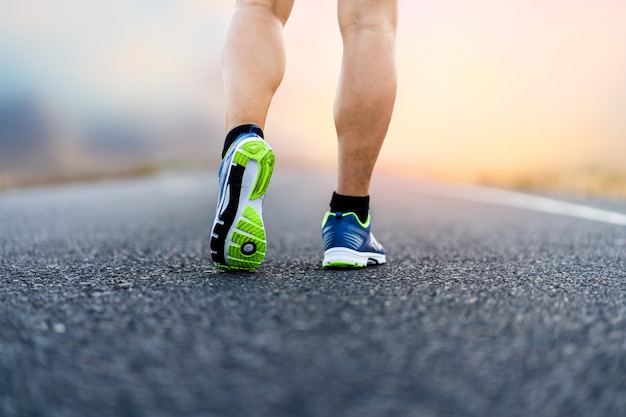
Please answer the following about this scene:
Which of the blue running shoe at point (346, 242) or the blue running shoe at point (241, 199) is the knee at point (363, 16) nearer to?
the blue running shoe at point (241, 199)

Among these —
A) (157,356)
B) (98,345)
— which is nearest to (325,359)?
(157,356)

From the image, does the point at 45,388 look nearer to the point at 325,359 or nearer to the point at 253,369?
the point at 253,369

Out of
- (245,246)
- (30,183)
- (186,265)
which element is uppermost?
(245,246)

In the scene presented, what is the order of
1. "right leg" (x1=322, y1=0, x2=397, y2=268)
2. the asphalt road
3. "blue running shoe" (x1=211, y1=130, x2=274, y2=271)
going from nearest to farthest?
1. the asphalt road
2. "blue running shoe" (x1=211, y1=130, x2=274, y2=271)
3. "right leg" (x1=322, y1=0, x2=397, y2=268)

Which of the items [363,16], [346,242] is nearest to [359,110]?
[363,16]

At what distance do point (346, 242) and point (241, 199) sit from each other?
13.4 inches

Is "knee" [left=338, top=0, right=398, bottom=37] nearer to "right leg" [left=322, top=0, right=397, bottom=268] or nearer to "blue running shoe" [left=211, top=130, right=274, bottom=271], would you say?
"right leg" [left=322, top=0, right=397, bottom=268]

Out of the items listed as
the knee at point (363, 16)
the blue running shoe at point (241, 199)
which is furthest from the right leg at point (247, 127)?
the knee at point (363, 16)

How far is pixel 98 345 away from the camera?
0.92m

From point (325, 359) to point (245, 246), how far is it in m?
0.71

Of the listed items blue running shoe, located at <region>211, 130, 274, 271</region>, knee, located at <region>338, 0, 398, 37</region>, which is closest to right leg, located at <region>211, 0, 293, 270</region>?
blue running shoe, located at <region>211, 130, 274, 271</region>

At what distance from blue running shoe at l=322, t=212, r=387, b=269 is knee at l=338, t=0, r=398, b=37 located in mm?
529

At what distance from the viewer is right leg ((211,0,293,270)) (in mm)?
1507

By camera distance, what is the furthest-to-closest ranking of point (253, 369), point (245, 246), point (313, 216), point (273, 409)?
1. point (313, 216)
2. point (245, 246)
3. point (253, 369)
4. point (273, 409)
